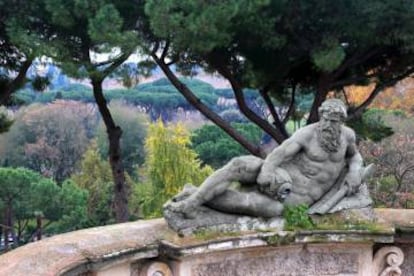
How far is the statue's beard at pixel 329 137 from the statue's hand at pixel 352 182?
0.78 feet

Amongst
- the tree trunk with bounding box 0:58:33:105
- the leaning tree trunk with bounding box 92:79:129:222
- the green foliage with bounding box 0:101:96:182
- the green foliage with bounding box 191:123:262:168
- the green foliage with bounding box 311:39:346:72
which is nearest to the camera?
the green foliage with bounding box 311:39:346:72

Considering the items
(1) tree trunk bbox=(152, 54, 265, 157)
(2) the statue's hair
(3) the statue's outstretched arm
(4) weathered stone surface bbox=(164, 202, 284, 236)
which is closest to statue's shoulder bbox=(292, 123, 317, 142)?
(2) the statue's hair

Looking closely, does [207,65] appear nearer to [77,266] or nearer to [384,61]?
[384,61]

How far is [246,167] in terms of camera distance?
17.0 feet

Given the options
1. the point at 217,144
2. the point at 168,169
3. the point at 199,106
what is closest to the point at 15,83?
the point at 199,106

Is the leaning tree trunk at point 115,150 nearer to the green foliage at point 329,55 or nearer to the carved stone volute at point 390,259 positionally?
the green foliage at point 329,55

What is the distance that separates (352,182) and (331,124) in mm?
453

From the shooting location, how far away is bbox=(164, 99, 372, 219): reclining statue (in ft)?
16.7

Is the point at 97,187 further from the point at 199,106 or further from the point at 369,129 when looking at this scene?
the point at 369,129

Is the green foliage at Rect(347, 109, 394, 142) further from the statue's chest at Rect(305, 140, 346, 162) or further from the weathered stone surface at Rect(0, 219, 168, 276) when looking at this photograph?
the weathered stone surface at Rect(0, 219, 168, 276)

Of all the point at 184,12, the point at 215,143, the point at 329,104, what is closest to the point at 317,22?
the point at 184,12

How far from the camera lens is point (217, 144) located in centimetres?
2653

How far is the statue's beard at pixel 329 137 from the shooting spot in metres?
5.28

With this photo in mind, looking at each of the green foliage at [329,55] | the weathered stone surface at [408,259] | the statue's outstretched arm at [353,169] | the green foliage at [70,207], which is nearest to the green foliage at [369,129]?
the green foliage at [329,55]
